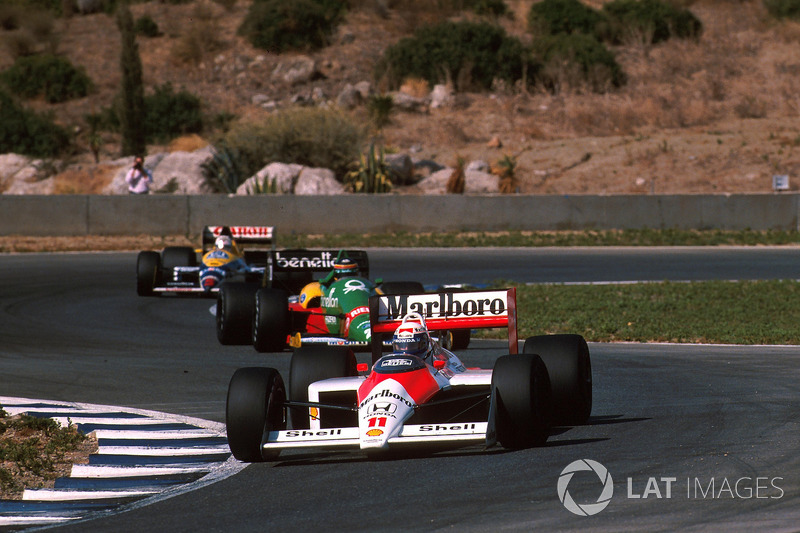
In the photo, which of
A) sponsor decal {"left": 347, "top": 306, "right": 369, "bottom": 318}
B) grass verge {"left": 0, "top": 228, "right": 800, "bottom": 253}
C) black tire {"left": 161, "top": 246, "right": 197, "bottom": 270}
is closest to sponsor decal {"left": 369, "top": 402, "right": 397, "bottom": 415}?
sponsor decal {"left": 347, "top": 306, "right": 369, "bottom": 318}

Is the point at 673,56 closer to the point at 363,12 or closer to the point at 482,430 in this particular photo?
the point at 363,12

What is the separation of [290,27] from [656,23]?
1841cm

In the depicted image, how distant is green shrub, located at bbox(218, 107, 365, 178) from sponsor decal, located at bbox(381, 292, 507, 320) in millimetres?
28546

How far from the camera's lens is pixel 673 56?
5362cm

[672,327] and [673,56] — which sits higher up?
[673,56]

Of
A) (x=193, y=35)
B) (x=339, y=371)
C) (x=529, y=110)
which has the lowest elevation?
(x=339, y=371)

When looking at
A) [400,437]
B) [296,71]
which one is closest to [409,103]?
[296,71]

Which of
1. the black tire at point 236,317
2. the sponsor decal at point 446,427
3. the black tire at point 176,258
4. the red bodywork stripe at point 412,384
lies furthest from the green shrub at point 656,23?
the sponsor decal at point 446,427

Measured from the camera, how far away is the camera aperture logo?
6492 millimetres

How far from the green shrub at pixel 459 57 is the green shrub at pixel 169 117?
9118 millimetres

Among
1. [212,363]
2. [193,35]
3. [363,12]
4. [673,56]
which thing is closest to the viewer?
[212,363]

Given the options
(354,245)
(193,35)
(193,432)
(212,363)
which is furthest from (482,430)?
(193,35)

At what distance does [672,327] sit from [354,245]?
13.9m

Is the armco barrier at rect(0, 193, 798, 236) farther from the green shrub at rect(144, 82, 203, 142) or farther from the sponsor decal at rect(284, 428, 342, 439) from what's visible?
the sponsor decal at rect(284, 428, 342, 439)
